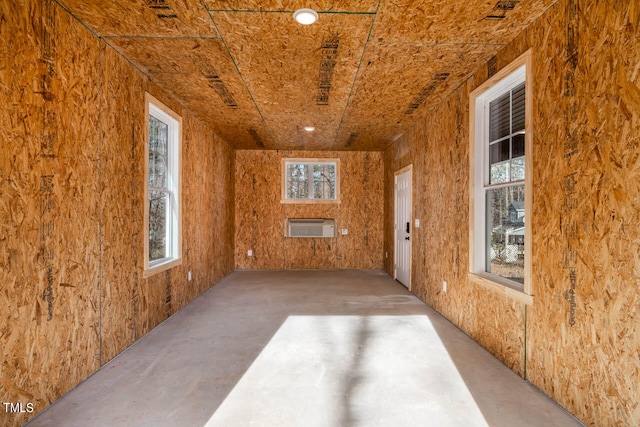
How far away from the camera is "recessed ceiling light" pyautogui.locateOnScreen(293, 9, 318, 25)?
2.07 meters

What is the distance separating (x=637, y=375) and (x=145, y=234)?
3600 millimetres

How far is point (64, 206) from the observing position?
2082 mm

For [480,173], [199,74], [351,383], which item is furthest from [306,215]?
[351,383]

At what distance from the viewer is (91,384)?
220cm

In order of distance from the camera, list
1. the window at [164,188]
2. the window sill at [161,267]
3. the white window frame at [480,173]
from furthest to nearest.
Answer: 1. the window at [164,188]
2. the window sill at [161,267]
3. the white window frame at [480,173]

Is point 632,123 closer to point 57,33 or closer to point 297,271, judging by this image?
point 57,33

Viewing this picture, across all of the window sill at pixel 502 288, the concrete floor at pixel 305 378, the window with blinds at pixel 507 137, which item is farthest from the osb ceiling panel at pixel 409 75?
the concrete floor at pixel 305 378

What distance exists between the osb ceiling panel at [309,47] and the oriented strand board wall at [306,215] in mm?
2533

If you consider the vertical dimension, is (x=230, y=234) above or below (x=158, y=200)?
below

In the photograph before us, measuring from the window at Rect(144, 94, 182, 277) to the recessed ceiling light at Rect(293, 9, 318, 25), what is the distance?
6.43ft

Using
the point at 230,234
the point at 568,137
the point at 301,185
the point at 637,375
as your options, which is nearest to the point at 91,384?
the point at 637,375

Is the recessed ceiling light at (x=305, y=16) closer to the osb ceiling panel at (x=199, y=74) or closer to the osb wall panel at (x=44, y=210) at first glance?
the osb ceiling panel at (x=199, y=74)

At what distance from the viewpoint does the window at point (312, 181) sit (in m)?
6.77

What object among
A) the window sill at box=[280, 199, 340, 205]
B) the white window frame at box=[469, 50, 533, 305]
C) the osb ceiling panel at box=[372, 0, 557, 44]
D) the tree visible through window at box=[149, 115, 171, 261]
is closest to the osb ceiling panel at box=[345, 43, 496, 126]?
the osb ceiling panel at box=[372, 0, 557, 44]
